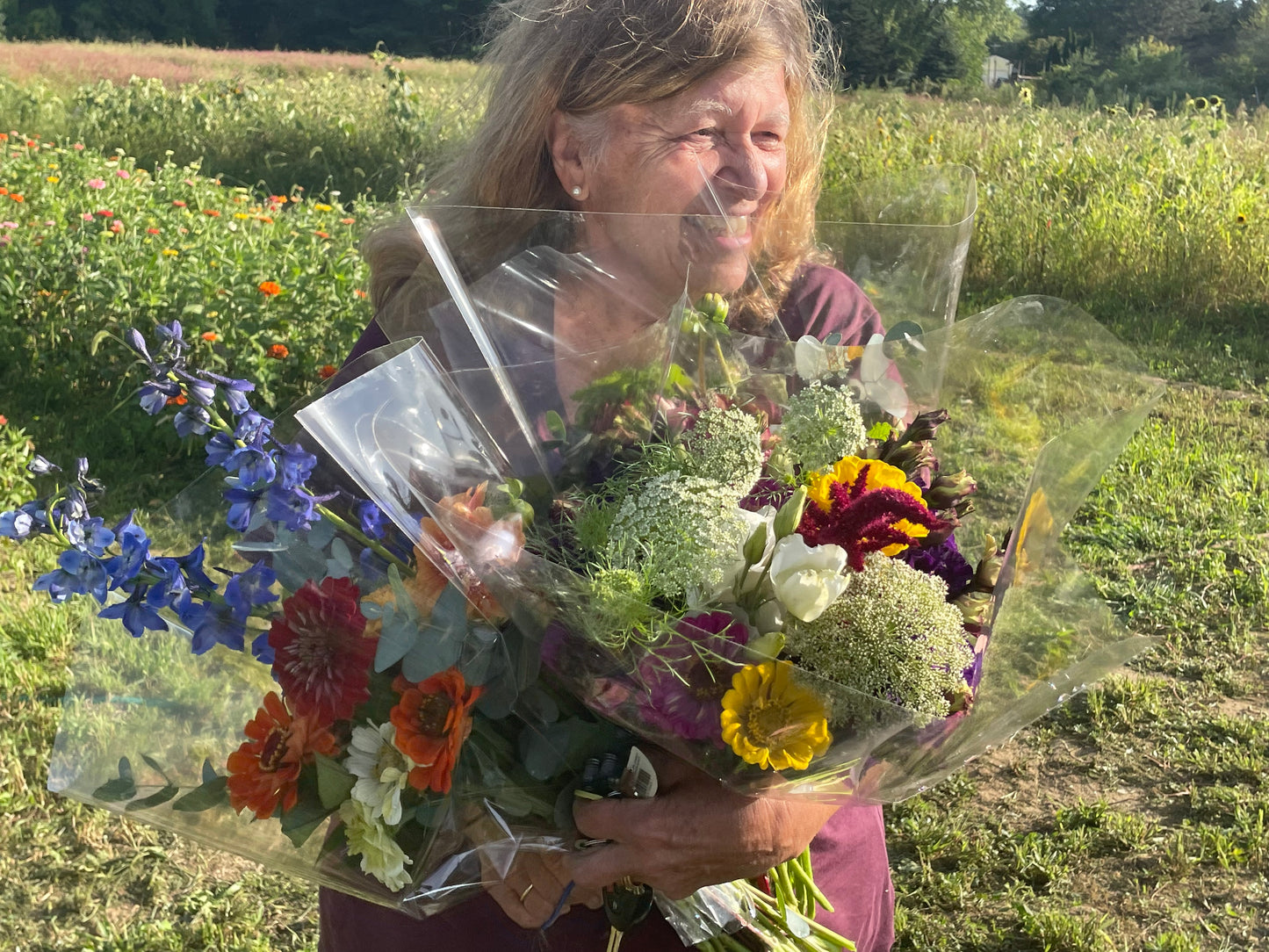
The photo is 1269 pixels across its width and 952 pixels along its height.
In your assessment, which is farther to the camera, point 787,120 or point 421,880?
point 787,120

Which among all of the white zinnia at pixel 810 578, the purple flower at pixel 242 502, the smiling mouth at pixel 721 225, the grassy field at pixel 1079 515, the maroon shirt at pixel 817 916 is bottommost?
the grassy field at pixel 1079 515

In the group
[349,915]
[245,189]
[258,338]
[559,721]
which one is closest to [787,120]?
[559,721]

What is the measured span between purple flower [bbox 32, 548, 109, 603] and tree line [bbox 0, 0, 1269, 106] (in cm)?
2403

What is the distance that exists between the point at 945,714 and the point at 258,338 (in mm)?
4337

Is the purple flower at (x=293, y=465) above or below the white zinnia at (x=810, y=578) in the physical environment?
below

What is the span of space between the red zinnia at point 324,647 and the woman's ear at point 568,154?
749mm

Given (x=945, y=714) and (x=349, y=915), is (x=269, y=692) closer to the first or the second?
(x=349, y=915)

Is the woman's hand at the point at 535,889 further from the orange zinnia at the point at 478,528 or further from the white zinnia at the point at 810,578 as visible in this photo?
the white zinnia at the point at 810,578

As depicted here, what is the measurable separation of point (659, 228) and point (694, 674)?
54 centimetres

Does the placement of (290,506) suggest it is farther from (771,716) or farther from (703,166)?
(703,166)

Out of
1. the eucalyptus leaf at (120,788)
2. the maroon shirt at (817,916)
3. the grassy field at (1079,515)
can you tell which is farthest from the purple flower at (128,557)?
the grassy field at (1079,515)

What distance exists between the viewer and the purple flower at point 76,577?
1.08m

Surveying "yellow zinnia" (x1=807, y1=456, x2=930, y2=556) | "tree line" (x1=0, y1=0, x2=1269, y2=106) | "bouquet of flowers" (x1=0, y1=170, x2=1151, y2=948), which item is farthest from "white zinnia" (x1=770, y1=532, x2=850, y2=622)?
"tree line" (x1=0, y1=0, x2=1269, y2=106)

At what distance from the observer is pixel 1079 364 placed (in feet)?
4.17
